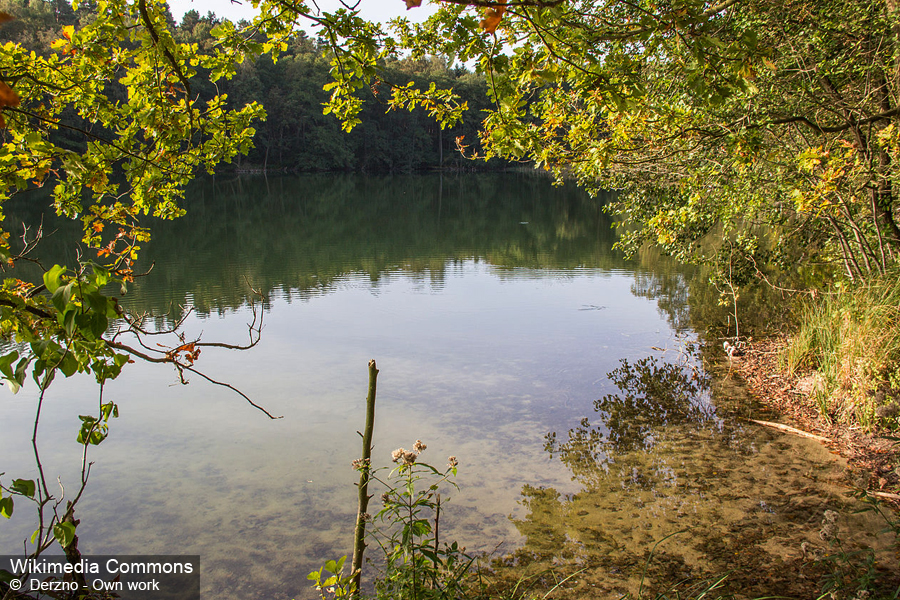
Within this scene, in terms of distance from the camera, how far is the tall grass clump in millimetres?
5184

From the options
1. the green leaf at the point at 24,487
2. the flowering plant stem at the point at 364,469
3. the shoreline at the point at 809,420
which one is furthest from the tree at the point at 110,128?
the shoreline at the point at 809,420

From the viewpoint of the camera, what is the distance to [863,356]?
545 cm

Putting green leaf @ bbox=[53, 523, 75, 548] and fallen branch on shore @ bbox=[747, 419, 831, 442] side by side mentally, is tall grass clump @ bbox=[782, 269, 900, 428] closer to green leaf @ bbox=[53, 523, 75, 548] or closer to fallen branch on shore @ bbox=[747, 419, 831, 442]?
fallen branch on shore @ bbox=[747, 419, 831, 442]

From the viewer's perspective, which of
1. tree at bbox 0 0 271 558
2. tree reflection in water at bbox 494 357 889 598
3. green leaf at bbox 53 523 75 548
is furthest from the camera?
tree reflection in water at bbox 494 357 889 598

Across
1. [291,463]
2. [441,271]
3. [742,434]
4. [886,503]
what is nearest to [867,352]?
[742,434]

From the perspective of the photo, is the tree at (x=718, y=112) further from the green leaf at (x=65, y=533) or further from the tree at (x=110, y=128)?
the green leaf at (x=65, y=533)

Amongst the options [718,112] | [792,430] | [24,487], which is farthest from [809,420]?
[24,487]

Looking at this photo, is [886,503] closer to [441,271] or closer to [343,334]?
[343,334]

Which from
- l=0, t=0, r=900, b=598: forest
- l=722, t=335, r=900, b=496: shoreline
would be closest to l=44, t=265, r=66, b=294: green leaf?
l=0, t=0, r=900, b=598: forest

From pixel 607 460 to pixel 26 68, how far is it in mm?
4672

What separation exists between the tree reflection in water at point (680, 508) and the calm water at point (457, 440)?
0.02 m

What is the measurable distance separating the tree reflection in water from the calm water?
0.02 meters

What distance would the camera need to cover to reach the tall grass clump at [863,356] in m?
5.18

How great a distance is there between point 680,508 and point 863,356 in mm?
2422
